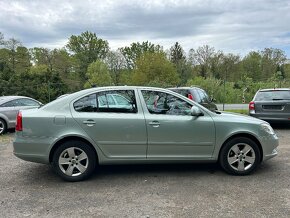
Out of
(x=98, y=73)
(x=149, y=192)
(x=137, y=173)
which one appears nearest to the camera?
(x=149, y=192)

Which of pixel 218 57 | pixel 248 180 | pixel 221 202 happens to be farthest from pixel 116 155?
pixel 218 57

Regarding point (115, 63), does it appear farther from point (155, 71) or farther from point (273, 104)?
point (273, 104)

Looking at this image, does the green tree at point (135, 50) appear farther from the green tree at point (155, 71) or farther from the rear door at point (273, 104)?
the rear door at point (273, 104)

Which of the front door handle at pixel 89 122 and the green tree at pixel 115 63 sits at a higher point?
the green tree at pixel 115 63

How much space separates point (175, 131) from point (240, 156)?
1.23 metres

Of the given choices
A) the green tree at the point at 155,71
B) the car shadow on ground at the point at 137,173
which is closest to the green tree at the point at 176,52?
the green tree at the point at 155,71

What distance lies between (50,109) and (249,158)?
11.4 feet

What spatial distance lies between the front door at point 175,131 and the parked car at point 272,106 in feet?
18.2

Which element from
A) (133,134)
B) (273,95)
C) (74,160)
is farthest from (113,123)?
(273,95)

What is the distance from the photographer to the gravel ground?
3736 mm

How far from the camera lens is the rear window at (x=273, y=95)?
977 centimetres

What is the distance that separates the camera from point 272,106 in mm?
9688

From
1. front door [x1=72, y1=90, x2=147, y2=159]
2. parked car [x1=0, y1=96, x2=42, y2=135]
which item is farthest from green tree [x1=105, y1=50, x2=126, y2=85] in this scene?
front door [x1=72, y1=90, x2=147, y2=159]

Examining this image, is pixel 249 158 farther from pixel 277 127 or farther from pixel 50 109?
pixel 277 127
